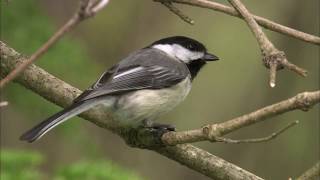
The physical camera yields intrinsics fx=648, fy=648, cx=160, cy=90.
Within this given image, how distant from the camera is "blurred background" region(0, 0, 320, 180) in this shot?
15.5 ft

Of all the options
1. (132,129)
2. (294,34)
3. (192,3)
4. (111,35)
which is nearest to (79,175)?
(132,129)

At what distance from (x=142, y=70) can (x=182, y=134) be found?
1.01 m

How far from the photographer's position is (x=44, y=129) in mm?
2324

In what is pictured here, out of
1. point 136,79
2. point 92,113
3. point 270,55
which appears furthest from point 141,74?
point 270,55

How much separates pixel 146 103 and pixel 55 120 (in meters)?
0.73

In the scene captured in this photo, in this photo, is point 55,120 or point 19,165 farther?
point 19,165

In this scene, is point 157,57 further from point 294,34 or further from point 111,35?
point 111,35

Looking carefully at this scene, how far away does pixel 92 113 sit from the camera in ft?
9.35

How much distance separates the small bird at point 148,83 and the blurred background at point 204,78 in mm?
678

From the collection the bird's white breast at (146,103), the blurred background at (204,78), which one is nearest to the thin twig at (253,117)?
→ the bird's white breast at (146,103)

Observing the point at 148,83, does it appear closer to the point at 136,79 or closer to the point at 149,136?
the point at 136,79

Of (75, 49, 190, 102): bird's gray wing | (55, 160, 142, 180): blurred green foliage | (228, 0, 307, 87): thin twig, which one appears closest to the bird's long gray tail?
(75, 49, 190, 102): bird's gray wing

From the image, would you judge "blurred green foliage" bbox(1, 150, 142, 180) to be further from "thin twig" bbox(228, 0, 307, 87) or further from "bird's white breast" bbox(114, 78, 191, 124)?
"thin twig" bbox(228, 0, 307, 87)

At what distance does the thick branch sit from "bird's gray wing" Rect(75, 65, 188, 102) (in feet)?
0.37
